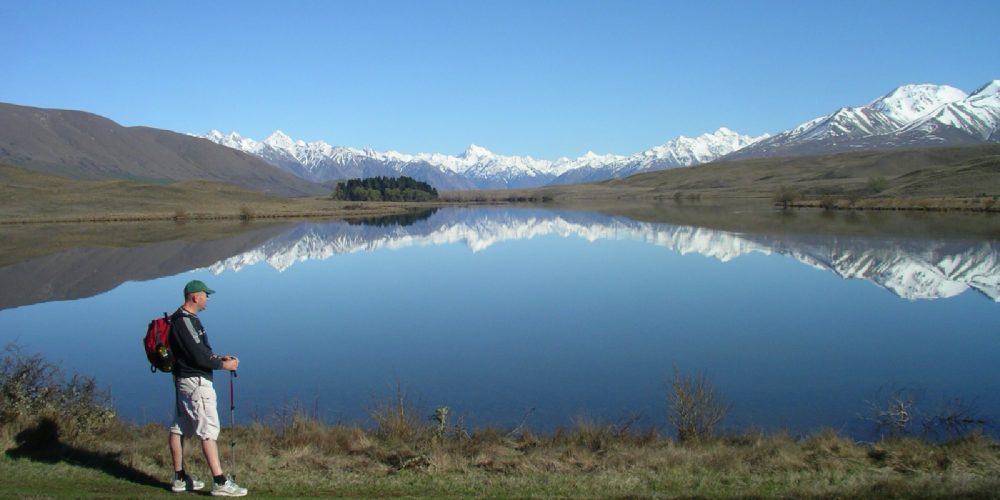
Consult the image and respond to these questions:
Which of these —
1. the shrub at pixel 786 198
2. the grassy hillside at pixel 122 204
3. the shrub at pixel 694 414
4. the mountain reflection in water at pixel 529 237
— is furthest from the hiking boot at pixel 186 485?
the shrub at pixel 786 198

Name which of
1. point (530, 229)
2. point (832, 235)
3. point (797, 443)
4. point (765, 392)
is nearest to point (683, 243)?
point (832, 235)

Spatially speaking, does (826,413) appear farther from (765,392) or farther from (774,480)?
(774,480)

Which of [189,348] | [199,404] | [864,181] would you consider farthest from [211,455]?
[864,181]

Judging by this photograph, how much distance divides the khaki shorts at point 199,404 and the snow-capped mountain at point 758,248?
2425 centimetres

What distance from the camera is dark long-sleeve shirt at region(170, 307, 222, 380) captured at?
7.81m

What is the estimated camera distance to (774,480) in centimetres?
886

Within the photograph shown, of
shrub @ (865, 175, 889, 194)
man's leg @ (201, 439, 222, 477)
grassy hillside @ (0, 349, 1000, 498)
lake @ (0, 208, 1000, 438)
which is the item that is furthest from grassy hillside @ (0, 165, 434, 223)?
man's leg @ (201, 439, 222, 477)

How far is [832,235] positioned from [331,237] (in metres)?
37.7

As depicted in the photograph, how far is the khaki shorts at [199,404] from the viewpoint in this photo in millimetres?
7996

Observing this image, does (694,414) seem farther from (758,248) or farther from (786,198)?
(786,198)

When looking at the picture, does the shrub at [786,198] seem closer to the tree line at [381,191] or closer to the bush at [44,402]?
the tree line at [381,191]

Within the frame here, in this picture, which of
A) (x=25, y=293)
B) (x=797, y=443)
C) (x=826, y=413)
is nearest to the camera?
(x=797, y=443)

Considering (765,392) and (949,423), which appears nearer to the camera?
(949,423)

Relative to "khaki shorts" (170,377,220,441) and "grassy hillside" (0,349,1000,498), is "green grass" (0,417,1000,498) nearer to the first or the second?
"grassy hillside" (0,349,1000,498)
